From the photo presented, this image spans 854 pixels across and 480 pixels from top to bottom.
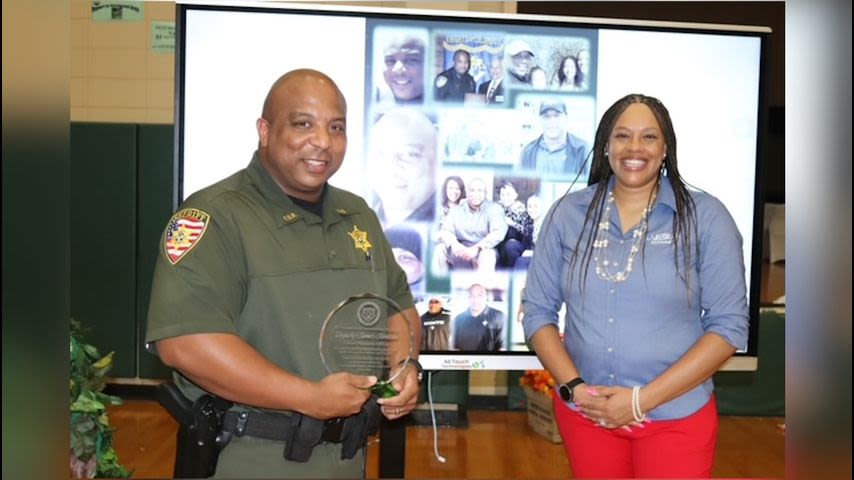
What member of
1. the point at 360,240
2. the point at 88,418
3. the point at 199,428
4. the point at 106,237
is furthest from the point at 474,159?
the point at 106,237

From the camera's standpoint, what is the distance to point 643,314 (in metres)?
1.85

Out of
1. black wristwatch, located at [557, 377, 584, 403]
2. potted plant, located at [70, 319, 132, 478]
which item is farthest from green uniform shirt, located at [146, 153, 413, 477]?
black wristwatch, located at [557, 377, 584, 403]

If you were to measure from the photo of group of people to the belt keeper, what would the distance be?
54cm

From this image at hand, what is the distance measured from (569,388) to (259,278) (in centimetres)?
74

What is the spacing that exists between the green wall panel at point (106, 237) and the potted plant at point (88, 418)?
1692 mm

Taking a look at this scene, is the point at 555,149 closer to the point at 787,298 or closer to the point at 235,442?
the point at 235,442

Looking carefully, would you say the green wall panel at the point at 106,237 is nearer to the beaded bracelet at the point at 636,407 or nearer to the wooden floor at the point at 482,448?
the wooden floor at the point at 482,448

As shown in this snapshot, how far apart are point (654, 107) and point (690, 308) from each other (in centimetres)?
47

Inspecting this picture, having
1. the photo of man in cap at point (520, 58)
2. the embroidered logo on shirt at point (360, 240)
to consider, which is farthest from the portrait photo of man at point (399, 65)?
the embroidered logo on shirt at point (360, 240)

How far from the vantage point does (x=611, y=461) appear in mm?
1890

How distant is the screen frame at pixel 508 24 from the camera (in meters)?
1.98

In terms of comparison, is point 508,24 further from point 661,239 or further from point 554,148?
point 661,239

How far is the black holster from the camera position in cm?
176

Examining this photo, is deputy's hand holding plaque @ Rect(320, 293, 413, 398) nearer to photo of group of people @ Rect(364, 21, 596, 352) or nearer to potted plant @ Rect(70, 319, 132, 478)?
photo of group of people @ Rect(364, 21, 596, 352)
